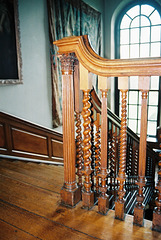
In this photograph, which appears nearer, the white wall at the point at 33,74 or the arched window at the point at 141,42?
the white wall at the point at 33,74

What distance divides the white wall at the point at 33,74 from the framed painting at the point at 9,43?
0.12 meters

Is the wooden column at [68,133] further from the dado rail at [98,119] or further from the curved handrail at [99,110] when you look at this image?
the curved handrail at [99,110]

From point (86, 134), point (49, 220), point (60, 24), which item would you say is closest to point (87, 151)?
point (86, 134)

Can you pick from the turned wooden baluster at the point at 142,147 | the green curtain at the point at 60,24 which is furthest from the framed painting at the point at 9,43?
the turned wooden baluster at the point at 142,147

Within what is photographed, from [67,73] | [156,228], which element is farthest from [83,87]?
[156,228]

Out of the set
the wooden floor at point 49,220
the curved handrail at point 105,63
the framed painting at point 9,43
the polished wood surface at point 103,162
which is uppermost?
the framed painting at point 9,43

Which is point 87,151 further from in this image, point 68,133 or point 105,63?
point 105,63

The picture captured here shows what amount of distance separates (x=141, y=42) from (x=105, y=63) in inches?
215

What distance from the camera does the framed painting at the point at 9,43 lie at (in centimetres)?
290

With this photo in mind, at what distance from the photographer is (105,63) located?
1.24m

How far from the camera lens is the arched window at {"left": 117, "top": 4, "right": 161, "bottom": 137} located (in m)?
5.89

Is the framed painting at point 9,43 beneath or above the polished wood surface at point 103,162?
above

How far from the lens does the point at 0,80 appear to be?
2855mm

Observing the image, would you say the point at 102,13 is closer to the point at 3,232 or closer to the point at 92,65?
the point at 92,65
